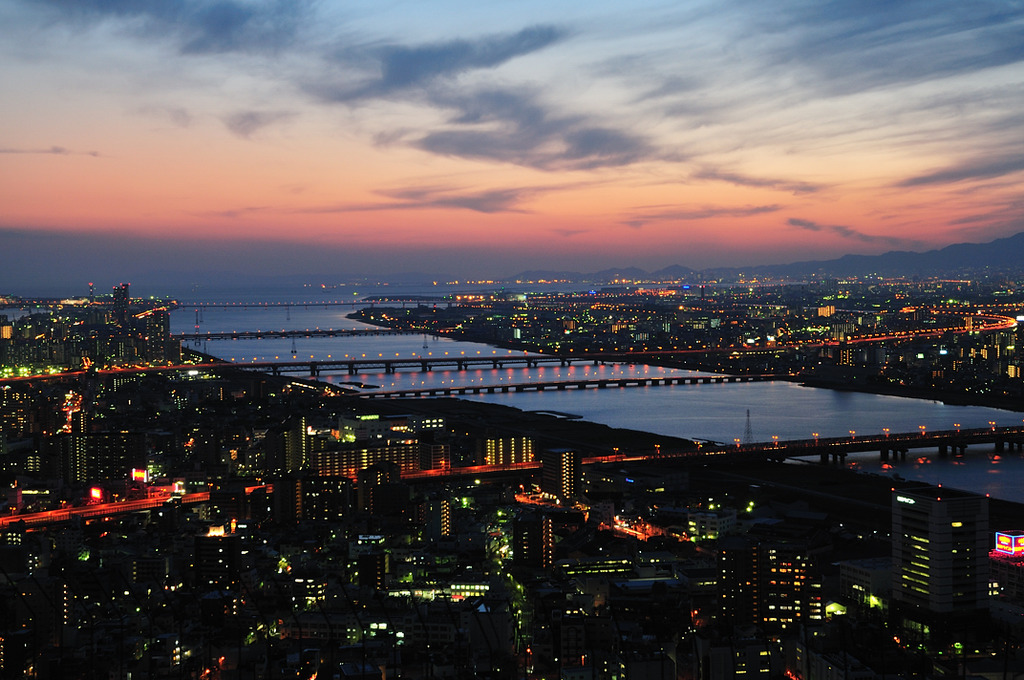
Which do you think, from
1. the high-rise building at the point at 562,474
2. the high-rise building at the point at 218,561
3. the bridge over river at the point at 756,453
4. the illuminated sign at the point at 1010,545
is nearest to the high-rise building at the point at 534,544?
the high-rise building at the point at 218,561

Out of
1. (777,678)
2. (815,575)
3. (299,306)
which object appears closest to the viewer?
(777,678)

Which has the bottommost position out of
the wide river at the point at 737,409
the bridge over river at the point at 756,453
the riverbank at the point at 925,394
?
the riverbank at the point at 925,394

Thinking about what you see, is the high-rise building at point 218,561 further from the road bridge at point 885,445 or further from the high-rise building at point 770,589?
the road bridge at point 885,445

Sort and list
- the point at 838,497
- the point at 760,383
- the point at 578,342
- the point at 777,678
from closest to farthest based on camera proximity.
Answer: the point at 777,678 < the point at 838,497 < the point at 760,383 < the point at 578,342

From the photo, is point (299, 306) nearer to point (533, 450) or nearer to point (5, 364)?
point (5, 364)

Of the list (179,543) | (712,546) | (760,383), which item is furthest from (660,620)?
(760,383)

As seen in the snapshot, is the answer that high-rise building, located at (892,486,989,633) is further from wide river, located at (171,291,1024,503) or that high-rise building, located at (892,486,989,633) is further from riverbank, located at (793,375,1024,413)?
riverbank, located at (793,375,1024,413)
